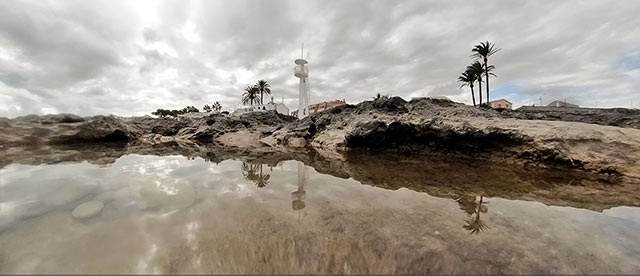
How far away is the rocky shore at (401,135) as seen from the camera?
Answer: 7316mm

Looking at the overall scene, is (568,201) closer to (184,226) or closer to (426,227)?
(426,227)

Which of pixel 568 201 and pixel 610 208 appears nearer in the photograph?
pixel 610 208

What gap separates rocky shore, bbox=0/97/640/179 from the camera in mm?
7316

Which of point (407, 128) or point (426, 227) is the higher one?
point (407, 128)

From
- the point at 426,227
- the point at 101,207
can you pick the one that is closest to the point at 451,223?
the point at 426,227

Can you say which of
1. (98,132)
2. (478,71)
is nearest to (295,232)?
(98,132)

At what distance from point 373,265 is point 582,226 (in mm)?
3055

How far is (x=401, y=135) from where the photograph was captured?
1171 centimetres

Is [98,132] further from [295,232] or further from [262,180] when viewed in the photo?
[295,232]

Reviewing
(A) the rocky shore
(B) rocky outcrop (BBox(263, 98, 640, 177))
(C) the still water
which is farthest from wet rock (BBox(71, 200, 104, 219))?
(B) rocky outcrop (BBox(263, 98, 640, 177))

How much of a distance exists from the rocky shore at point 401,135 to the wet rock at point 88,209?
7.15 meters

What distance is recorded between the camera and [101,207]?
3559 mm

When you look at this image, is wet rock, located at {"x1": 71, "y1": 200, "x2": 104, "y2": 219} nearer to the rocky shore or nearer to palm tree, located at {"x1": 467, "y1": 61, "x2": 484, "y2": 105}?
the rocky shore

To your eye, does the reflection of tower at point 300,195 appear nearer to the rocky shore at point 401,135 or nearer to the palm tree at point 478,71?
the rocky shore at point 401,135
